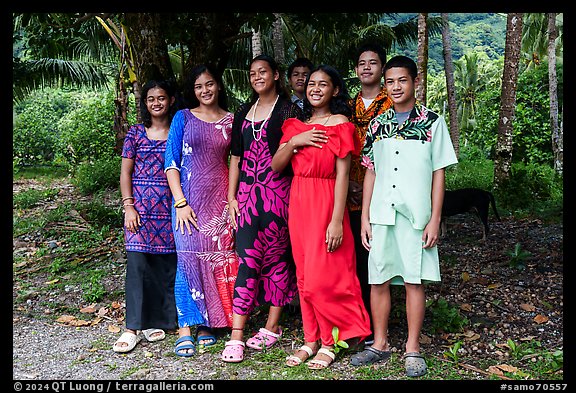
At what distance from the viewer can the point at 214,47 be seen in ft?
18.0

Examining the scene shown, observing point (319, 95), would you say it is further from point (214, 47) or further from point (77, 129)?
point (77, 129)

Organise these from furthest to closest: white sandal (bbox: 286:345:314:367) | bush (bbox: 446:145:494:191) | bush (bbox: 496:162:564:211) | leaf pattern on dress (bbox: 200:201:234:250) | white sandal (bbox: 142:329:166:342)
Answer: bush (bbox: 446:145:494:191) → bush (bbox: 496:162:564:211) → white sandal (bbox: 142:329:166:342) → leaf pattern on dress (bbox: 200:201:234:250) → white sandal (bbox: 286:345:314:367)

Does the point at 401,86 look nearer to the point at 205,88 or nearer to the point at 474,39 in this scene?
the point at 205,88

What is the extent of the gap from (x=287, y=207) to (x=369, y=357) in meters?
1.11

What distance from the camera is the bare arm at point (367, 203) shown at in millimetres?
3785

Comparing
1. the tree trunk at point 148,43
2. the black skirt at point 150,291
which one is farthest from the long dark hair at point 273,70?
the tree trunk at point 148,43

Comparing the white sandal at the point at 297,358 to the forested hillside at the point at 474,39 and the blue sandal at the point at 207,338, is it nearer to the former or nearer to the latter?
the blue sandal at the point at 207,338

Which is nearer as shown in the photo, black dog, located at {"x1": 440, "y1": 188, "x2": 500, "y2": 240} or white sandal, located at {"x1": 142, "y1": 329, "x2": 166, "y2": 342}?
white sandal, located at {"x1": 142, "y1": 329, "x2": 166, "y2": 342}

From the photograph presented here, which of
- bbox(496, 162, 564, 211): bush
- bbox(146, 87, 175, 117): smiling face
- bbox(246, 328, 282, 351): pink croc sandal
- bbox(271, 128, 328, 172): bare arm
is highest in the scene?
bbox(146, 87, 175, 117): smiling face

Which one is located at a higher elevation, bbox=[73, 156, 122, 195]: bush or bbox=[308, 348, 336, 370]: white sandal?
bbox=[73, 156, 122, 195]: bush

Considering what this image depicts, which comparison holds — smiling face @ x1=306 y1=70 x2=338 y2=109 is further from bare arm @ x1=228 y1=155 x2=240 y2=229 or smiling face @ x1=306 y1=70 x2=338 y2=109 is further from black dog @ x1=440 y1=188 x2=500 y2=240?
black dog @ x1=440 y1=188 x2=500 y2=240

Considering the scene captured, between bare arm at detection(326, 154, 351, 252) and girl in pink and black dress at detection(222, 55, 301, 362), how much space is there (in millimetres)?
376

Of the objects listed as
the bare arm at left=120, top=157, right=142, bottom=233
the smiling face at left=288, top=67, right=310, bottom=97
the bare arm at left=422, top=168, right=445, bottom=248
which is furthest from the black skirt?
the bare arm at left=422, top=168, right=445, bottom=248

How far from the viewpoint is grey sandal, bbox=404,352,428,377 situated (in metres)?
3.60
